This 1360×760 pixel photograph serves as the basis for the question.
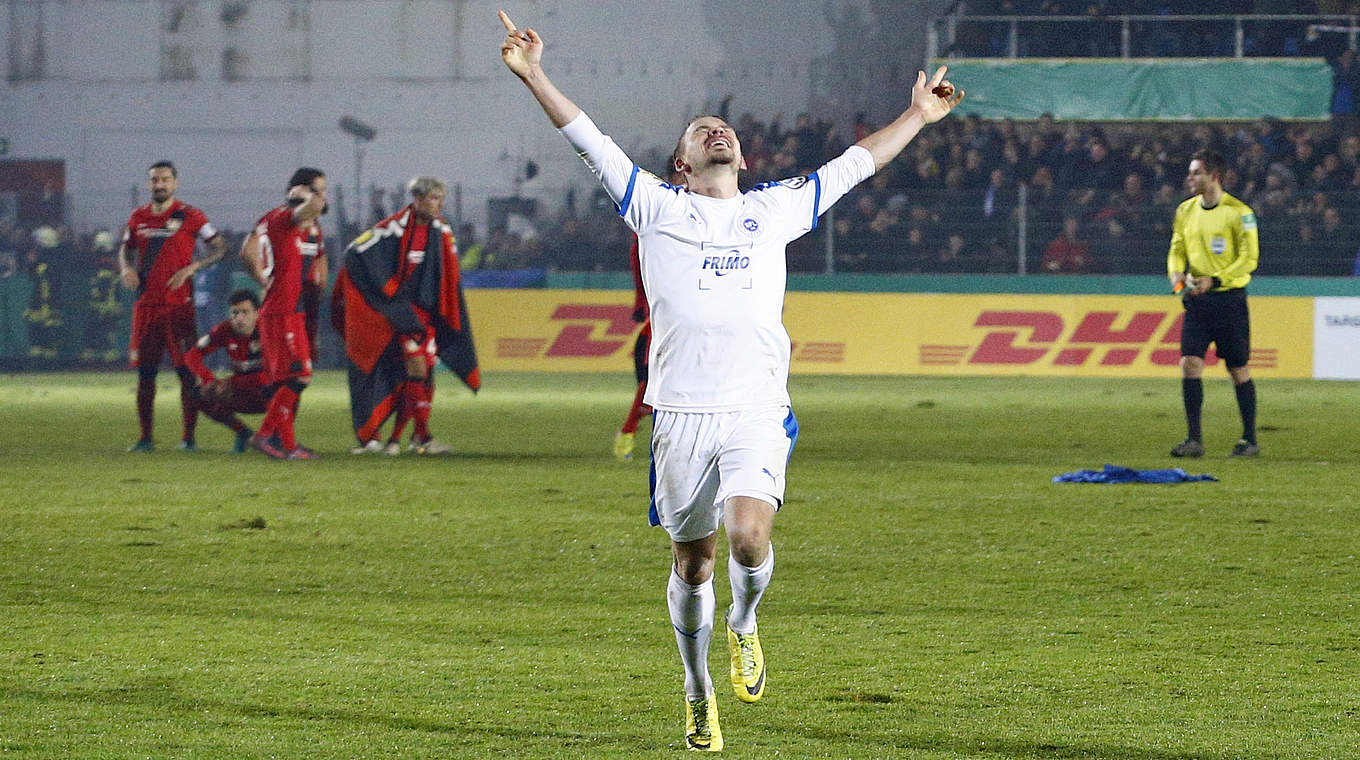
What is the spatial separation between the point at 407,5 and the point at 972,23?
11.7 metres

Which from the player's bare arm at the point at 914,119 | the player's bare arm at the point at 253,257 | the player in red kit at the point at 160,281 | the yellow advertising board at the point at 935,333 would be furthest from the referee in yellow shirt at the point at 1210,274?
the yellow advertising board at the point at 935,333

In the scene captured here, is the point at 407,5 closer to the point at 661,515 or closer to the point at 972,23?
the point at 972,23

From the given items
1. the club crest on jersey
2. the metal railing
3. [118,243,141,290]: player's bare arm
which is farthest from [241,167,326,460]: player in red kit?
the metal railing

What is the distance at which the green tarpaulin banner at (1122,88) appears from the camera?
27.3 metres

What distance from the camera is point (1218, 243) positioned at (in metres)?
12.2

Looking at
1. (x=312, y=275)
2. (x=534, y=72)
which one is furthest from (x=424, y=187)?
(x=534, y=72)

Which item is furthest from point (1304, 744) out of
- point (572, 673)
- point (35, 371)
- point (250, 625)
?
point (35, 371)

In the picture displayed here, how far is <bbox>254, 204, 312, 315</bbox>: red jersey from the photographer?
501 inches

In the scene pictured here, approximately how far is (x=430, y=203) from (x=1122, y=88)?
54.9 ft

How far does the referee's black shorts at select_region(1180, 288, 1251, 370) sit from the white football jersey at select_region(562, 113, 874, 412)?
7.79m

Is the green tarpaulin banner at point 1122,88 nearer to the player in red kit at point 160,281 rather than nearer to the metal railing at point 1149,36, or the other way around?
the metal railing at point 1149,36

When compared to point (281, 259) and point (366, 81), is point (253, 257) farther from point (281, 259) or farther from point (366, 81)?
point (366, 81)

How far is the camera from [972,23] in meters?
29.4

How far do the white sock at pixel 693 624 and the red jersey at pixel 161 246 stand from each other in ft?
29.8
